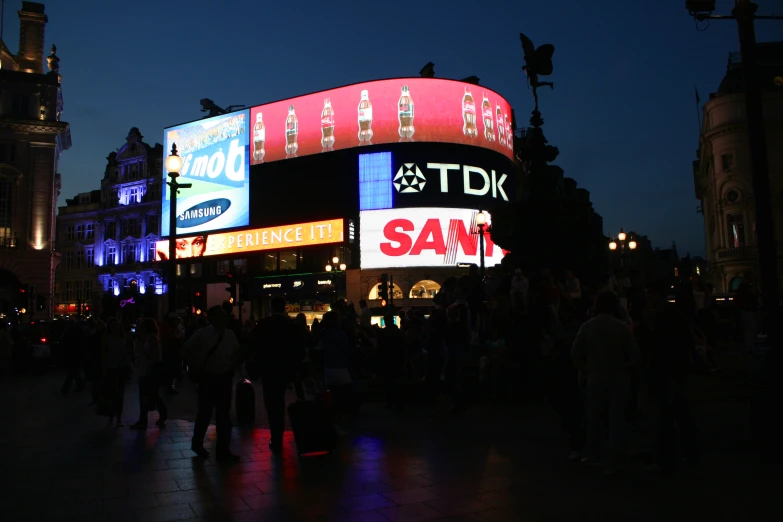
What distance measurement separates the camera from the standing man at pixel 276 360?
8023 millimetres

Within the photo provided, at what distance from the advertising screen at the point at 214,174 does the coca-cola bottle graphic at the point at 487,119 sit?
63.9 feet

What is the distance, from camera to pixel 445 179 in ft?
151

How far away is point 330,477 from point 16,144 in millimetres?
47876

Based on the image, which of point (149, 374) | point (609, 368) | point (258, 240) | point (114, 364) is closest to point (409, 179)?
point (258, 240)

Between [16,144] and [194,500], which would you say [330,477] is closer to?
[194,500]

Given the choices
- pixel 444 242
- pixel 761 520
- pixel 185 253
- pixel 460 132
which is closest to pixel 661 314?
pixel 761 520

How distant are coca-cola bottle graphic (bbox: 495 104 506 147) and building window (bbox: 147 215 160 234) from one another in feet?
107

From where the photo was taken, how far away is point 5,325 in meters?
21.7

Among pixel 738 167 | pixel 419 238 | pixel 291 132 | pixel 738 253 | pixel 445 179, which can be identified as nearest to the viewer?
pixel 419 238

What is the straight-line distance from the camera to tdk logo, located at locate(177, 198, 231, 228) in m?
53.3

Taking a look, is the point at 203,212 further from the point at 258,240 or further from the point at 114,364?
the point at 114,364

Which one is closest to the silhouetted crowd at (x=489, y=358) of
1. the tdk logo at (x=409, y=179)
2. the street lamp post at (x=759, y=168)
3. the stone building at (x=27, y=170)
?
the street lamp post at (x=759, y=168)

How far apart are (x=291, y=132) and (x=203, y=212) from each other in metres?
10.5

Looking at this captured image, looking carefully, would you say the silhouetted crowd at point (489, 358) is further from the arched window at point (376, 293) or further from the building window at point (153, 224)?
the building window at point (153, 224)
